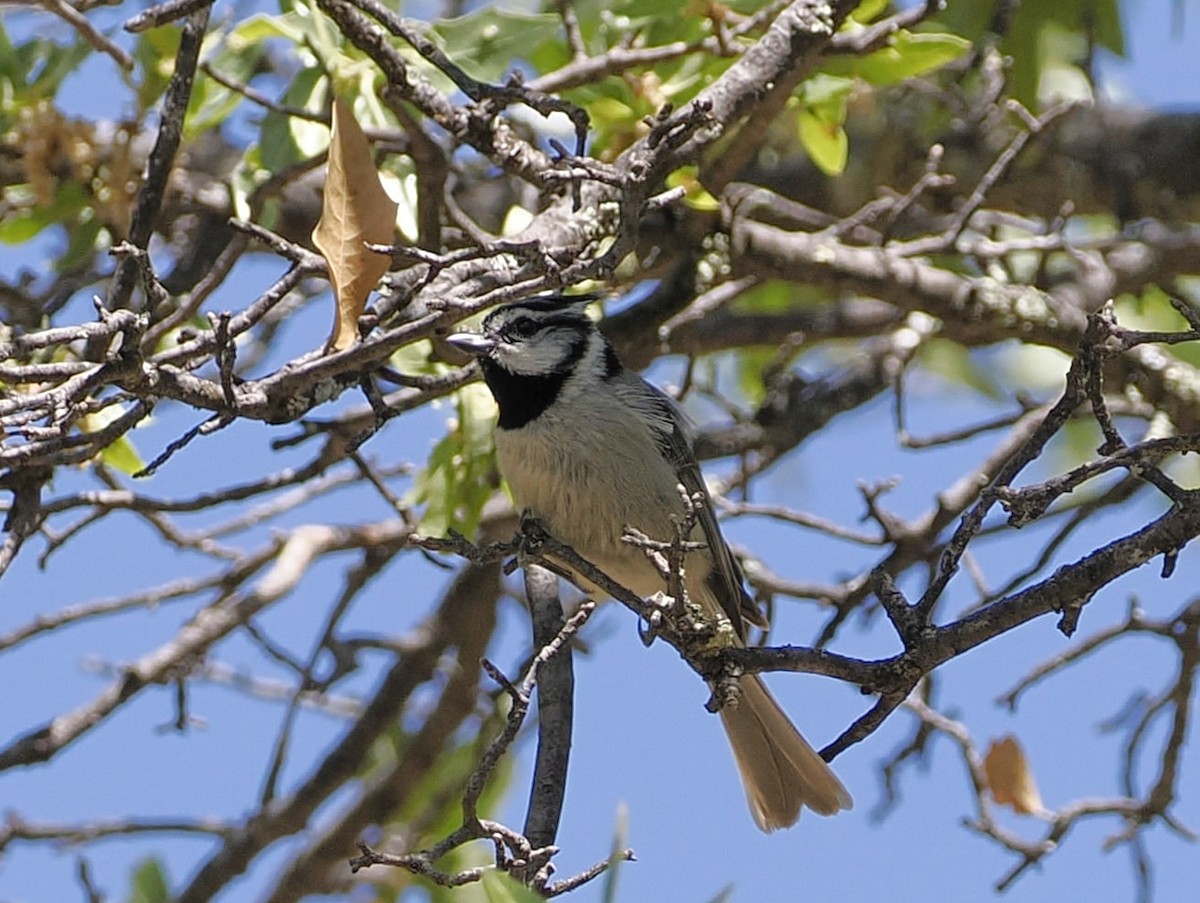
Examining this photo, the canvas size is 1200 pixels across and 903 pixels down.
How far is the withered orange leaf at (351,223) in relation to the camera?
9.25ft

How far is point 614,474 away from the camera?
420 centimetres

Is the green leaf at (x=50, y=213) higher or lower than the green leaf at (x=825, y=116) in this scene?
lower

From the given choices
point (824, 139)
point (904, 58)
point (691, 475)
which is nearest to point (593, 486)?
point (691, 475)

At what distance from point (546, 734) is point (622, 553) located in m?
0.94

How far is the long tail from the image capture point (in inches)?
170

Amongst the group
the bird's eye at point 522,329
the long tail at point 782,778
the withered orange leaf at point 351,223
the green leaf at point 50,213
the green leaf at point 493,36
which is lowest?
the long tail at point 782,778

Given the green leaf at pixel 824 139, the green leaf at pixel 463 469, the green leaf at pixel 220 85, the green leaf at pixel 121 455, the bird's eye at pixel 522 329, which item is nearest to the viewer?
the green leaf at pixel 121 455

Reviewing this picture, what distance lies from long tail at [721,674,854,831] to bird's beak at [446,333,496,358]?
46.3 inches

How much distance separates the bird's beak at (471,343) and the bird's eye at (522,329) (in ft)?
1.67

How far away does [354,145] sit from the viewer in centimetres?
288

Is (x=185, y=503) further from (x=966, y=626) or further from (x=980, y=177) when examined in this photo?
(x=980, y=177)

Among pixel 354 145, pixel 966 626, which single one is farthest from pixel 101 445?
pixel 966 626

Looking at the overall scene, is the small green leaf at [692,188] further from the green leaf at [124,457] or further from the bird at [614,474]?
the green leaf at [124,457]

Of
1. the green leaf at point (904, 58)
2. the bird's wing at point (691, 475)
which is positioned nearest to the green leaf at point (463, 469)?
the bird's wing at point (691, 475)
